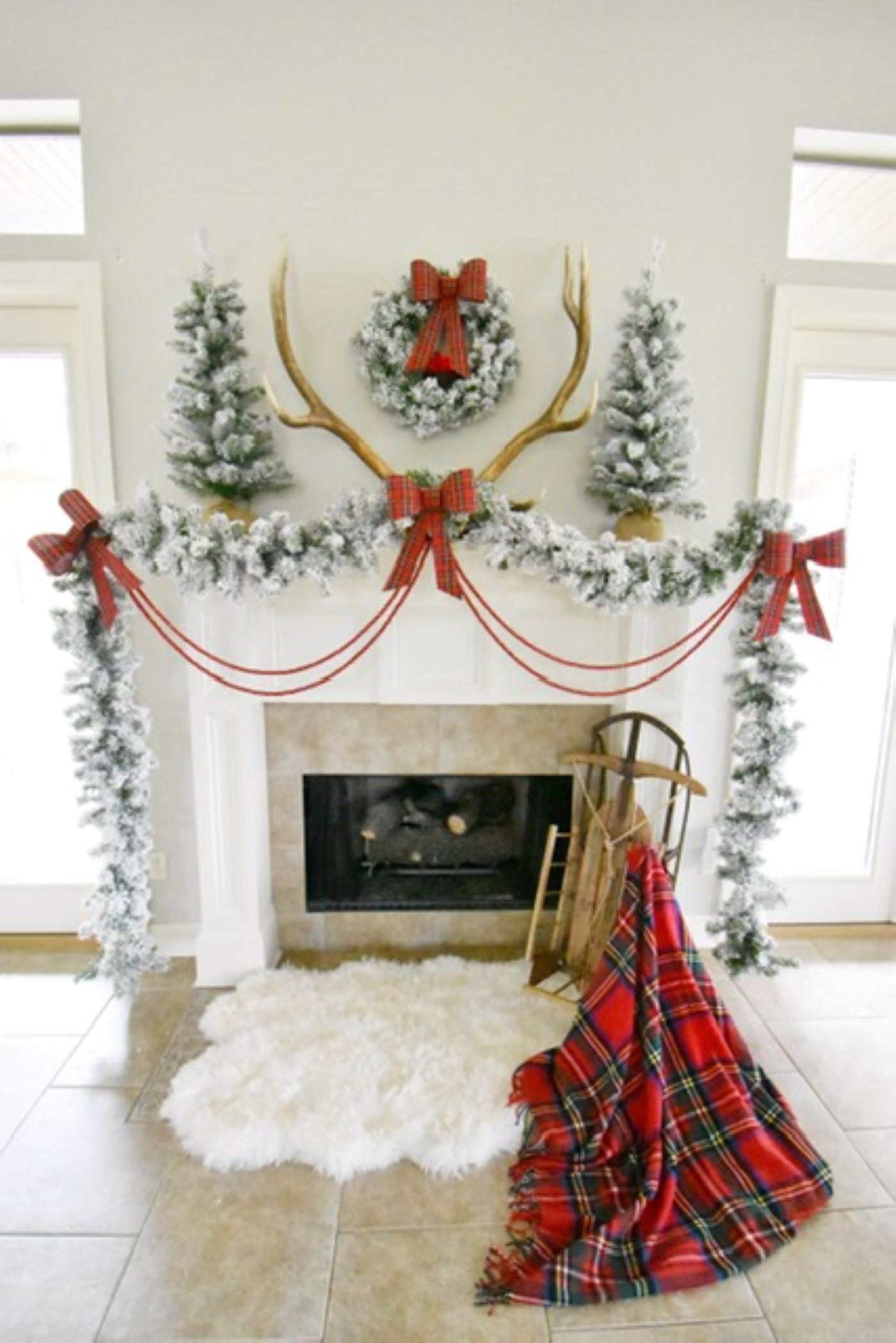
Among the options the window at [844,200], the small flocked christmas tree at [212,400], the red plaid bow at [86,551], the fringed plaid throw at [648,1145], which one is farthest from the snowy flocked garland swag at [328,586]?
the window at [844,200]

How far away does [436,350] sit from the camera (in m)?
1.96

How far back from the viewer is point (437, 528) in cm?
181

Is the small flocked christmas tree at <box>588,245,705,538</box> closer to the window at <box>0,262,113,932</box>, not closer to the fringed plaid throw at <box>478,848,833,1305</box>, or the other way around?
the fringed plaid throw at <box>478,848,833,1305</box>

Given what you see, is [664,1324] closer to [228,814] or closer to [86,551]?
[228,814]

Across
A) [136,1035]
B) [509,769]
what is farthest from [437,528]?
[136,1035]

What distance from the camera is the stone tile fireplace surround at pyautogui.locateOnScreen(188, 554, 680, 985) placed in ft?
7.11

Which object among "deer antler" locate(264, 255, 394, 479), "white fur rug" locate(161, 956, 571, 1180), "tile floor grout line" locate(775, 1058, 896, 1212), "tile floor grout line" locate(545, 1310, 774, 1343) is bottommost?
"tile floor grout line" locate(545, 1310, 774, 1343)

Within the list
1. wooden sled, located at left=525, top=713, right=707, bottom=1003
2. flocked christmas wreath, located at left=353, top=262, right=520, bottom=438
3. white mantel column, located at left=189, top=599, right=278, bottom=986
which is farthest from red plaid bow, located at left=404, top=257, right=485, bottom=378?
wooden sled, located at left=525, top=713, right=707, bottom=1003

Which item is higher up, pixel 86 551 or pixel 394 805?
pixel 86 551

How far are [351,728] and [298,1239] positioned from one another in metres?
1.33

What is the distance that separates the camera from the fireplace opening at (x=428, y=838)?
2477 mm

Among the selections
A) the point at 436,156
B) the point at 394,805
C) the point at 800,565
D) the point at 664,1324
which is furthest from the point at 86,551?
the point at 664,1324

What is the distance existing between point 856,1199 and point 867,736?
1.51 meters

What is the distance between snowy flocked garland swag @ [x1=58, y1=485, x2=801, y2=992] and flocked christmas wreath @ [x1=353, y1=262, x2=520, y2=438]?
359 millimetres
